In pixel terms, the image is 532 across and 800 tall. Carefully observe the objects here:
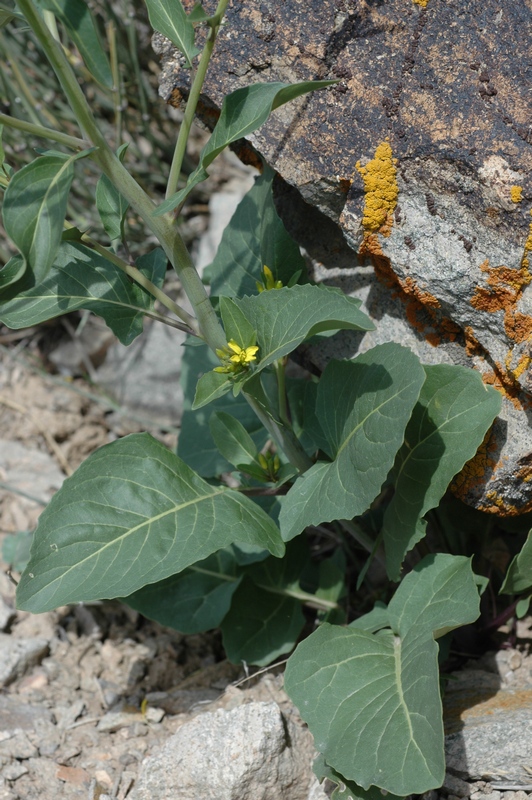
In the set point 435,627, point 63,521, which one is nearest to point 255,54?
point 63,521

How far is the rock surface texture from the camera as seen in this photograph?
193 centimetres

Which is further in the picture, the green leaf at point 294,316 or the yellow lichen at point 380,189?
the yellow lichen at point 380,189

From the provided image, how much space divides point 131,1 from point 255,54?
1.90 meters

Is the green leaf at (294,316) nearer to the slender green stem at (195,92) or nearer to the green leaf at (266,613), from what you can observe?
the slender green stem at (195,92)

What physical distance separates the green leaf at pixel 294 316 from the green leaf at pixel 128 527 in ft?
1.37

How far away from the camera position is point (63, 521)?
1.97 meters

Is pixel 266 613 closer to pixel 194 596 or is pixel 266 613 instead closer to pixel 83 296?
pixel 194 596

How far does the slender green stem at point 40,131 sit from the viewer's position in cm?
151

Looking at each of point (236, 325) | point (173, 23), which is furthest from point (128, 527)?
point (173, 23)

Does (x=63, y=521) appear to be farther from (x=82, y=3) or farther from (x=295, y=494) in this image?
(x=82, y=3)

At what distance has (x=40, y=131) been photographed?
5.14 feet

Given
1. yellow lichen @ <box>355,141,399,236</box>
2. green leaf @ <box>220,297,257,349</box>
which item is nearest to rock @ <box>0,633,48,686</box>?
green leaf @ <box>220,297,257,349</box>

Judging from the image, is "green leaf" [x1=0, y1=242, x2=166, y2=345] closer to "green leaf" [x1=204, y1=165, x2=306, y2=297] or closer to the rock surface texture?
"green leaf" [x1=204, y1=165, x2=306, y2=297]

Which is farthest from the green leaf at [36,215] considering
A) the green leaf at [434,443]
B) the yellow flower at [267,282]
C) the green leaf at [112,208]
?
the green leaf at [434,443]
